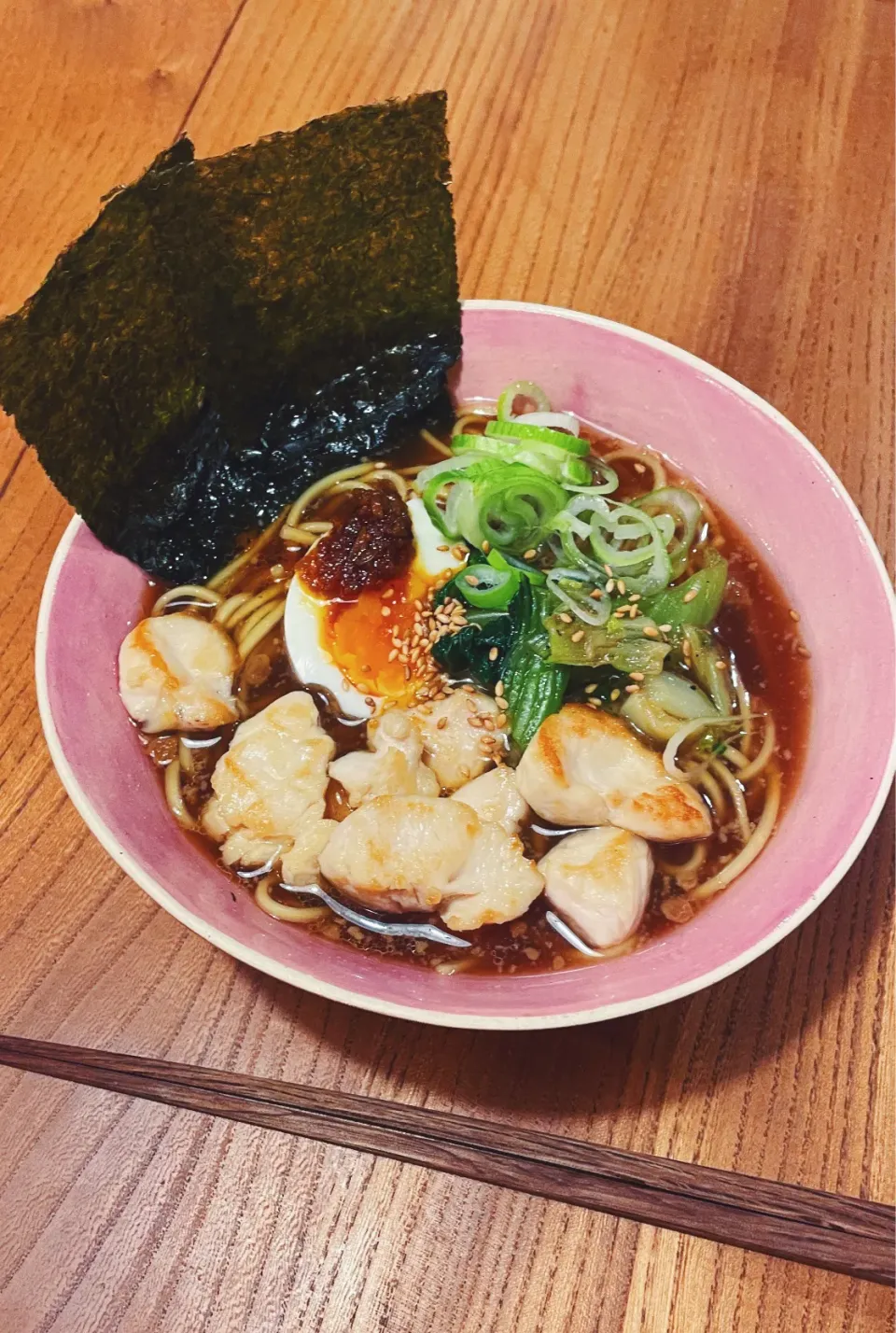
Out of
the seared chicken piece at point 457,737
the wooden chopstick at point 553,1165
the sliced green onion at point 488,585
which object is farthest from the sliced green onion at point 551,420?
the wooden chopstick at point 553,1165

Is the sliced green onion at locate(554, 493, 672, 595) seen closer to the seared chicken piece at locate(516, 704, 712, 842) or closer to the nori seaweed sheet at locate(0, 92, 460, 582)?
the seared chicken piece at locate(516, 704, 712, 842)

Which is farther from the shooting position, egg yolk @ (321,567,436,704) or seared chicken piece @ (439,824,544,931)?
egg yolk @ (321,567,436,704)

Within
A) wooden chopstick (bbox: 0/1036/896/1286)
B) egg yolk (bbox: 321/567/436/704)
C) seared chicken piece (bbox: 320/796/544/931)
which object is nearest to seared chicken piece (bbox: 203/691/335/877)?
seared chicken piece (bbox: 320/796/544/931)

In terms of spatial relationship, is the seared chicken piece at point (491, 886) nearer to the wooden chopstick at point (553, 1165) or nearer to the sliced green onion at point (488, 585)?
the wooden chopstick at point (553, 1165)

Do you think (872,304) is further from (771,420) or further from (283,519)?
(283,519)

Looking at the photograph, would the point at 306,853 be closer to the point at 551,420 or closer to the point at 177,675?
the point at 177,675

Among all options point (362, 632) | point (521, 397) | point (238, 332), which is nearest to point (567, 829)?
point (362, 632)
